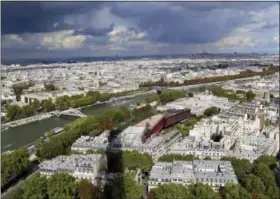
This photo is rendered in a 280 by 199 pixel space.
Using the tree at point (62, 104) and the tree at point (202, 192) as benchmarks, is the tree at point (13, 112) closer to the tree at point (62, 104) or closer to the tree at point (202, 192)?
the tree at point (62, 104)

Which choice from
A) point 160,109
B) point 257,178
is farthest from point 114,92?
point 257,178

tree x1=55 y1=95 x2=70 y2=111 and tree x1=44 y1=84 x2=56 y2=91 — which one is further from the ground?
tree x1=44 y1=84 x2=56 y2=91

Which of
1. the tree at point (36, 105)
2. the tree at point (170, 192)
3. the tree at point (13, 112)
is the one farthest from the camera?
the tree at point (36, 105)

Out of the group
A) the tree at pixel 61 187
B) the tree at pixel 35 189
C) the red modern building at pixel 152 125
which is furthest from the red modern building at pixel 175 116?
the tree at pixel 35 189

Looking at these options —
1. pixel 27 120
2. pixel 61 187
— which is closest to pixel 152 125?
pixel 61 187

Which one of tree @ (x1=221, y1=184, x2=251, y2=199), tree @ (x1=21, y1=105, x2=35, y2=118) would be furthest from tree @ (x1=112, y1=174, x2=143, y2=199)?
tree @ (x1=21, y1=105, x2=35, y2=118)

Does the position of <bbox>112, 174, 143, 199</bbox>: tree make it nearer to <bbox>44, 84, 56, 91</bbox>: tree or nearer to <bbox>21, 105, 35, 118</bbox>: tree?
<bbox>21, 105, 35, 118</bbox>: tree
